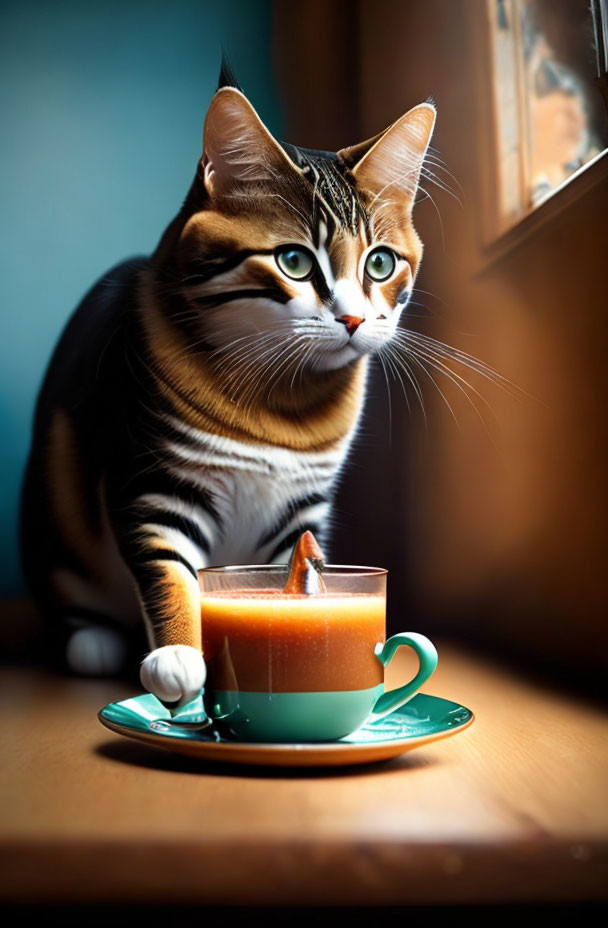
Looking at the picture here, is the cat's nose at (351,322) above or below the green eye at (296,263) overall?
below

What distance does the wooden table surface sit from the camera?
484 mm

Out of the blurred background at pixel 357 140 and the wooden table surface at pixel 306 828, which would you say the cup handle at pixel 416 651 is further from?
the blurred background at pixel 357 140

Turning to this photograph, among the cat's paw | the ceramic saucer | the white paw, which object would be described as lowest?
the white paw

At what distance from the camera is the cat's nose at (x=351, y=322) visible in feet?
3.07

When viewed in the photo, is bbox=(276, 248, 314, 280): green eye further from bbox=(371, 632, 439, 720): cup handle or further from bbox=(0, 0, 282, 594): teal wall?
bbox=(371, 632, 439, 720): cup handle

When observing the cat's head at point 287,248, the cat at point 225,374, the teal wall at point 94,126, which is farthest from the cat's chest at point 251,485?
the teal wall at point 94,126

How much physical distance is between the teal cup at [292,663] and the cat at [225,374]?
24 centimetres

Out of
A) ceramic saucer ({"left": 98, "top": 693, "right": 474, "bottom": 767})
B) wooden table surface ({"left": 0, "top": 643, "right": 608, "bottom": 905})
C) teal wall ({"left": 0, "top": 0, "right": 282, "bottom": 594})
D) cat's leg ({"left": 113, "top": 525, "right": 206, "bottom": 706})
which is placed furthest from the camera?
teal wall ({"left": 0, "top": 0, "right": 282, "bottom": 594})

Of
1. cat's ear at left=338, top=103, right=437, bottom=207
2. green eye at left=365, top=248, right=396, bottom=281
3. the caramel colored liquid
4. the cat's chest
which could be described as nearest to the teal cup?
the caramel colored liquid

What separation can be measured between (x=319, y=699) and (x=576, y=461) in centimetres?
44

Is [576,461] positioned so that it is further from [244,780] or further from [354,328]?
[244,780]

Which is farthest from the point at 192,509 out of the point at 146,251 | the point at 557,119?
the point at 557,119

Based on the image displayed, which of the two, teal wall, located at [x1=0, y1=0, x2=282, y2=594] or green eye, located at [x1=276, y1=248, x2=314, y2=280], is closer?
green eye, located at [x1=276, y1=248, x2=314, y2=280]

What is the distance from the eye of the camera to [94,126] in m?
1.17
